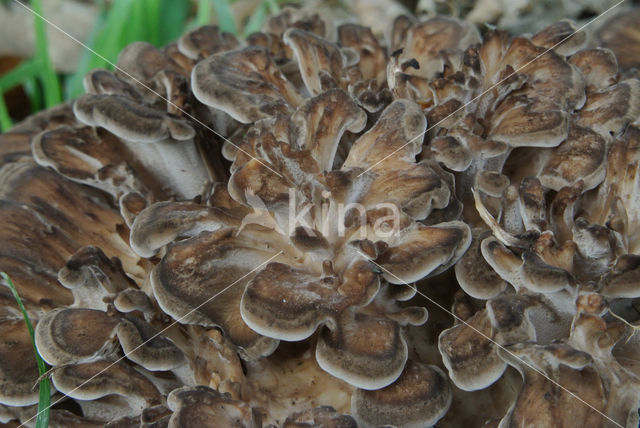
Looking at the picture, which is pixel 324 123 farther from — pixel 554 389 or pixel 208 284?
pixel 554 389

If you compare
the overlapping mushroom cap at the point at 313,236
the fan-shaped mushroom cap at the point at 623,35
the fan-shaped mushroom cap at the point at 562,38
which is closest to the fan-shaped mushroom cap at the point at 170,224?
the overlapping mushroom cap at the point at 313,236

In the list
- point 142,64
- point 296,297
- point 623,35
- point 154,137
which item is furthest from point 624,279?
point 623,35

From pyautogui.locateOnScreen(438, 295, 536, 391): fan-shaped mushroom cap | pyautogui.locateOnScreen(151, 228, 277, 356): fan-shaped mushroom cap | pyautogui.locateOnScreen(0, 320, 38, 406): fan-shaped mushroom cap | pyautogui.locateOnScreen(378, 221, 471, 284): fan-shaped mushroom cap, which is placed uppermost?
pyautogui.locateOnScreen(378, 221, 471, 284): fan-shaped mushroom cap

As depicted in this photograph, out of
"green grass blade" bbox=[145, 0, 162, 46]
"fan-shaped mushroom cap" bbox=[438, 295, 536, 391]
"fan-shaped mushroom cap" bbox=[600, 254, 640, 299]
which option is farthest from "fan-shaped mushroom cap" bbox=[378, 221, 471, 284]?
"green grass blade" bbox=[145, 0, 162, 46]

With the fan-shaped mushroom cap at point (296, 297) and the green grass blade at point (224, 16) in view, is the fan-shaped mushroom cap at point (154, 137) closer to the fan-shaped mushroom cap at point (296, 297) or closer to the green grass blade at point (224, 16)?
the fan-shaped mushroom cap at point (296, 297)

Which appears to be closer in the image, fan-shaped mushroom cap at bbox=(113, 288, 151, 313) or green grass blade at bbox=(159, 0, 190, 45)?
fan-shaped mushroom cap at bbox=(113, 288, 151, 313)

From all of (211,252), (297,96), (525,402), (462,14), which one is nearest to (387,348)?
(525,402)

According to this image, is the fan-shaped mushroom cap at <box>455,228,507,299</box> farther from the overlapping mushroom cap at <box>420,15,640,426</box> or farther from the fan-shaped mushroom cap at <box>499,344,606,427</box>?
the fan-shaped mushroom cap at <box>499,344,606,427</box>
